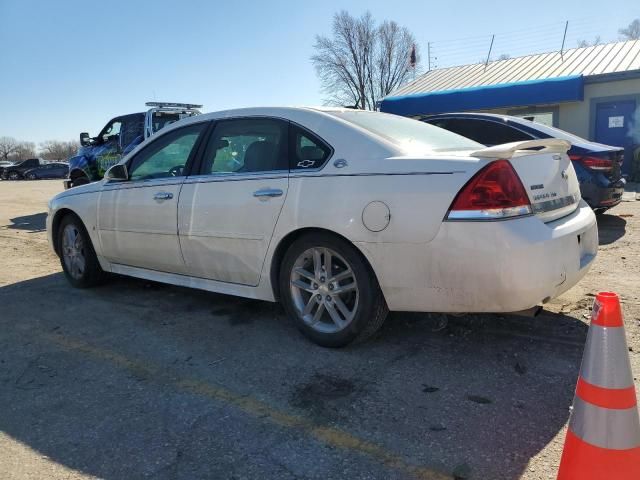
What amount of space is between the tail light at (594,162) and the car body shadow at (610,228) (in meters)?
0.83

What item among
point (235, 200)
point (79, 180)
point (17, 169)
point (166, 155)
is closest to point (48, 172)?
point (17, 169)

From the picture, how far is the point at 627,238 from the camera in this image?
6.50 meters

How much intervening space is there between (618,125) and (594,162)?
998 cm

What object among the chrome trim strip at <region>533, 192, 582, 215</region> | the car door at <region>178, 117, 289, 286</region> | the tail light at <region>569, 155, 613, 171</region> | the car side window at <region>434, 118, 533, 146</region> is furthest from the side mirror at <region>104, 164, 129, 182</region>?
the tail light at <region>569, 155, 613, 171</region>

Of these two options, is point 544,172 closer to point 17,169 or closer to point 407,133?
point 407,133

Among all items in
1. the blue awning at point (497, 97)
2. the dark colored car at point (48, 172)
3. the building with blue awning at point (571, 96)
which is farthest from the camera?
the dark colored car at point (48, 172)

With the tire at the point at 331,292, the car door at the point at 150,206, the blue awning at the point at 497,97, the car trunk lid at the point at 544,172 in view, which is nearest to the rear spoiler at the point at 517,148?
the car trunk lid at the point at 544,172

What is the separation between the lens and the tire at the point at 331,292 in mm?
3270

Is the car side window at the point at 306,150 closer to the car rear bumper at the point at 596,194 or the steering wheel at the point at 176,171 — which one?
the steering wheel at the point at 176,171

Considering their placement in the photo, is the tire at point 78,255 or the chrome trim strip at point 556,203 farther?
the tire at point 78,255

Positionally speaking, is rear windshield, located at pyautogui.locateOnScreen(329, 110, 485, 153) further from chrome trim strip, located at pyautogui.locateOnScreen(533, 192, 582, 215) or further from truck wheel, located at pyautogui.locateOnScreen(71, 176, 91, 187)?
truck wheel, located at pyautogui.locateOnScreen(71, 176, 91, 187)

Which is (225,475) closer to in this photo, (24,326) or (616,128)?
(24,326)

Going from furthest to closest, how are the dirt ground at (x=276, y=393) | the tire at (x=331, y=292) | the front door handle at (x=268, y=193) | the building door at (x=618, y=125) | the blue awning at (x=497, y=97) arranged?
the blue awning at (x=497, y=97) → the building door at (x=618, y=125) → the front door handle at (x=268, y=193) → the tire at (x=331, y=292) → the dirt ground at (x=276, y=393)

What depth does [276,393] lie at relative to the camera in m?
3.00
